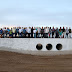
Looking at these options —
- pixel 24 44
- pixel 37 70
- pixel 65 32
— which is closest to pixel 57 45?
pixel 65 32

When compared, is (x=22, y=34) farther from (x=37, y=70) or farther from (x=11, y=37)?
(x=37, y=70)

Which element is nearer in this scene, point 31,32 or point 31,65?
point 31,65

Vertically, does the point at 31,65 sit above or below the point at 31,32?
below

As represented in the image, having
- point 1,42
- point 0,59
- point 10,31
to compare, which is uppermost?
point 10,31

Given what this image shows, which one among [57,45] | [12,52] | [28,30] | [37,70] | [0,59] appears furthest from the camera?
[57,45]

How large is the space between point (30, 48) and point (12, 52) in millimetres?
2118

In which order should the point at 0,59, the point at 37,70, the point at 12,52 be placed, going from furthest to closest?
the point at 12,52, the point at 0,59, the point at 37,70

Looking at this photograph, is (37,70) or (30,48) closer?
(37,70)

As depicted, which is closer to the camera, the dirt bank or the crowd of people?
the dirt bank

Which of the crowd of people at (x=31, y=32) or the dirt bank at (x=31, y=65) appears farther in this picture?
the crowd of people at (x=31, y=32)

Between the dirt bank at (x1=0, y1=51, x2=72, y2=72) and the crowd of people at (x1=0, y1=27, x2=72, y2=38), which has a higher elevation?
the crowd of people at (x1=0, y1=27, x2=72, y2=38)

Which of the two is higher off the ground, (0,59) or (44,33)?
(44,33)

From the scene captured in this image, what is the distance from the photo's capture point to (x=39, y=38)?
17.6 meters

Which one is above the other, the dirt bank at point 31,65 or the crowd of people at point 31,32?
the crowd of people at point 31,32
